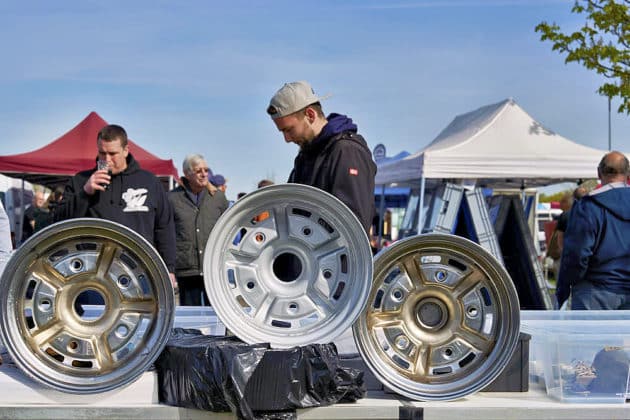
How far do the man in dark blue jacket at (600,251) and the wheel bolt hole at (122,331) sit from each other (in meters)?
2.66

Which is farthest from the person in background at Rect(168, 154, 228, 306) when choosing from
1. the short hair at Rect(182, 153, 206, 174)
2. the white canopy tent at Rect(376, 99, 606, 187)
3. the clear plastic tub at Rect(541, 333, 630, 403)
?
the white canopy tent at Rect(376, 99, 606, 187)

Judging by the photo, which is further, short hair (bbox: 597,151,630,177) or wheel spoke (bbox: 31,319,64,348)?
short hair (bbox: 597,151,630,177)

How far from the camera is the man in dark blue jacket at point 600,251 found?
194 inches

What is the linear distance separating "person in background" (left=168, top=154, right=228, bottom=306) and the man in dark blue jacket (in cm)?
346

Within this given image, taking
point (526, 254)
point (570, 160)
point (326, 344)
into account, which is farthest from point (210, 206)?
point (570, 160)

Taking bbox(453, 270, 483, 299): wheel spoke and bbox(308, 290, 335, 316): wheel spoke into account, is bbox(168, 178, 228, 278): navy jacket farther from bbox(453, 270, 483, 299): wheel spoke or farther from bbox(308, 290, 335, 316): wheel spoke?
bbox(453, 270, 483, 299): wheel spoke

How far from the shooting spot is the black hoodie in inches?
203

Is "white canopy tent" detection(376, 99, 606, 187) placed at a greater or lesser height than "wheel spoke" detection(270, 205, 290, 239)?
greater

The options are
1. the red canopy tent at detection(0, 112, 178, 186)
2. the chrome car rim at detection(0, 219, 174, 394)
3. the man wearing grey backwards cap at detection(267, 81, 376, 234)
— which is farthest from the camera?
the red canopy tent at detection(0, 112, 178, 186)

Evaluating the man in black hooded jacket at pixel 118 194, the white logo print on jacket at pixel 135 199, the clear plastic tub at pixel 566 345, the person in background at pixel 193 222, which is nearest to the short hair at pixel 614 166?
the clear plastic tub at pixel 566 345

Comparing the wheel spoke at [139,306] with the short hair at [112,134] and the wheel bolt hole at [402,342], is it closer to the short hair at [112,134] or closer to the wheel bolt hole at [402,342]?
the wheel bolt hole at [402,342]

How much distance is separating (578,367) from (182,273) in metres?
4.58

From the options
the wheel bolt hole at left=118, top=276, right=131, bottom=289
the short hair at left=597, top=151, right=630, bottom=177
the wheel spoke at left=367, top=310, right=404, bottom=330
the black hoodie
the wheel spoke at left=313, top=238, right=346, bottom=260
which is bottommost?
the wheel spoke at left=367, top=310, right=404, bottom=330

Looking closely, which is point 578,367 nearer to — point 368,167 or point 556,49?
point 368,167
